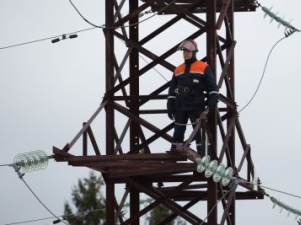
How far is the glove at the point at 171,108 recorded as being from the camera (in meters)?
36.6

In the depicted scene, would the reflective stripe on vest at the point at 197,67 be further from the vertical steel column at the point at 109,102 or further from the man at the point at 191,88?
the vertical steel column at the point at 109,102

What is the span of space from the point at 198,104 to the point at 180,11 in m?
2.08

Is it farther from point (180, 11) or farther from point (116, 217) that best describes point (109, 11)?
point (116, 217)

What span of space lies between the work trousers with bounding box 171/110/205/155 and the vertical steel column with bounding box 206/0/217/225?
353mm

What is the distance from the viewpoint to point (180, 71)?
36469 millimetres

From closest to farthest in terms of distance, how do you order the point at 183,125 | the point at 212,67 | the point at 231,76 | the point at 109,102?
1. the point at 183,125
2. the point at 212,67
3. the point at 109,102
4. the point at 231,76

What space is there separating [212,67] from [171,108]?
1.04 metres

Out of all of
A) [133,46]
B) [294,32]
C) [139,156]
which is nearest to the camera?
[139,156]

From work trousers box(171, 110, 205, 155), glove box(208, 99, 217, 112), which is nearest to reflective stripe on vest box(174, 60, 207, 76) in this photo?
glove box(208, 99, 217, 112)

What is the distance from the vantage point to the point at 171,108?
120 feet

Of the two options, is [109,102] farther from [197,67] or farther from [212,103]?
[212,103]

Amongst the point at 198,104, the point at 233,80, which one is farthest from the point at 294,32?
the point at 198,104

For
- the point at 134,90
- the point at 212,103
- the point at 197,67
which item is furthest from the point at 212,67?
the point at 134,90

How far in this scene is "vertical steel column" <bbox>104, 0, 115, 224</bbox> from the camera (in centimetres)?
3794
